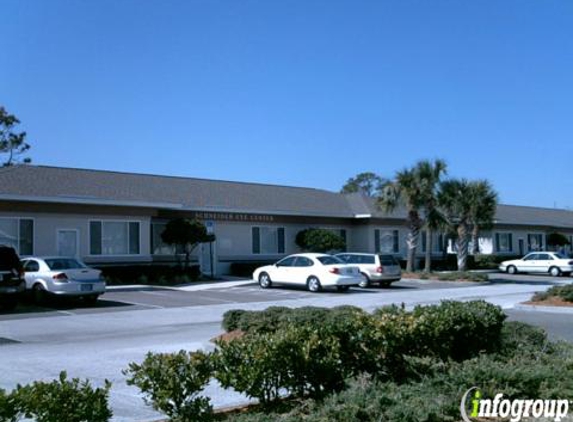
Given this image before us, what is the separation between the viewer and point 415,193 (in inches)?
1458

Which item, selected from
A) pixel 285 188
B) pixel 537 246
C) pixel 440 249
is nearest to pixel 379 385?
pixel 285 188

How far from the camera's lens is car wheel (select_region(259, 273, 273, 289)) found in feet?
96.2

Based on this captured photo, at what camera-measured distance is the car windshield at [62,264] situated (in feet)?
70.7

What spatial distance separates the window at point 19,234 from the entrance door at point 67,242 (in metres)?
1.19

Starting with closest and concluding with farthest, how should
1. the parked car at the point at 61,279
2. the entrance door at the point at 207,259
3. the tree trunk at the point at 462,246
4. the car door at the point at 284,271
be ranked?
1. the parked car at the point at 61,279
2. the car door at the point at 284,271
3. the entrance door at the point at 207,259
4. the tree trunk at the point at 462,246

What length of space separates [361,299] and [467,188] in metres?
18.4


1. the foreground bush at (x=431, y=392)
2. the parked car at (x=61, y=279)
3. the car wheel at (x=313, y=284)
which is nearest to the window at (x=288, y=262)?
the car wheel at (x=313, y=284)

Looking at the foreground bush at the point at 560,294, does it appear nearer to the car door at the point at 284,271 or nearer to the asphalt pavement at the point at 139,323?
the asphalt pavement at the point at 139,323

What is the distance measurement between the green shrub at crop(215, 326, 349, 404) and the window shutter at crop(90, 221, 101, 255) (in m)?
24.1

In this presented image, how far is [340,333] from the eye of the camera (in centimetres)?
789

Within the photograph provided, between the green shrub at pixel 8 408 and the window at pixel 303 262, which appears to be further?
the window at pixel 303 262

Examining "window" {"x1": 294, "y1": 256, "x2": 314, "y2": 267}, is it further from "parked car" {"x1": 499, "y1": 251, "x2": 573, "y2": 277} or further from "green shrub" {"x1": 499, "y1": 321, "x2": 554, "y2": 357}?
"parked car" {"x1": 499, "y1": 251, "x2": 573, "y2": 277}

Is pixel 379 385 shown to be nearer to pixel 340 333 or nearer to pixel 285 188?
pixel 340 333

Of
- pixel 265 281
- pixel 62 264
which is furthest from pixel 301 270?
pixel 62 264
